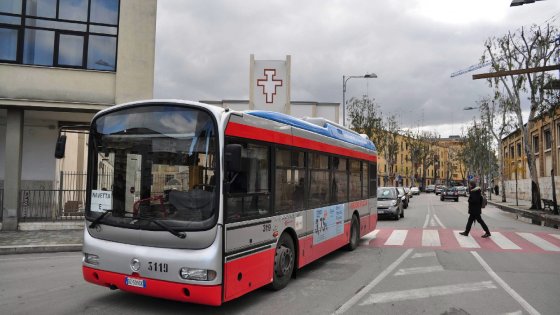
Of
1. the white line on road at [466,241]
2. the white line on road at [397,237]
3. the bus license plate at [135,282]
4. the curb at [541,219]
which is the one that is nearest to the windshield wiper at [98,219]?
the bus license plate at [135,282]

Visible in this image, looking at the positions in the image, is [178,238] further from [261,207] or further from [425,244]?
[425,244]

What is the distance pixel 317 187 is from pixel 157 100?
396cm

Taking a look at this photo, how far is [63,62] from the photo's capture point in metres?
16.8

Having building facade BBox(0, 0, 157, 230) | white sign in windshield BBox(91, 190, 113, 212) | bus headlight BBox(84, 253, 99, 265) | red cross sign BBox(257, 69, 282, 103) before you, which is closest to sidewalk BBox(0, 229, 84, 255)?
building facade BBox(0, 0, 157, 230)

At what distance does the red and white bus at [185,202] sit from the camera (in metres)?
5.54

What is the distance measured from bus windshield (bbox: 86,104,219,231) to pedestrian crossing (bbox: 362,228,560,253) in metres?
8.19

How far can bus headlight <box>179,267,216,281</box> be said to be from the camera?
5.43 meters

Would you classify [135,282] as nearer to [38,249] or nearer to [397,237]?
[38,249]

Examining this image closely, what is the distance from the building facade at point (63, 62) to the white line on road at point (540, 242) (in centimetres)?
1416

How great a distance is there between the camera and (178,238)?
18.2ft

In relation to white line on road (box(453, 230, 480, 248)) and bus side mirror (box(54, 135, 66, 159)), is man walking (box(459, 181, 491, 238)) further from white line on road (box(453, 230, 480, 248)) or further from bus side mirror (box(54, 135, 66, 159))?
bus side mirror (box(54, 135, 66, 159))

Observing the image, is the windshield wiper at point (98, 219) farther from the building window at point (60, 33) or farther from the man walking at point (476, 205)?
the building window at point (60, 33)

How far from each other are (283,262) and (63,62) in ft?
43.9

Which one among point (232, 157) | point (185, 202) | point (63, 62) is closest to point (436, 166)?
point (63, 62)
